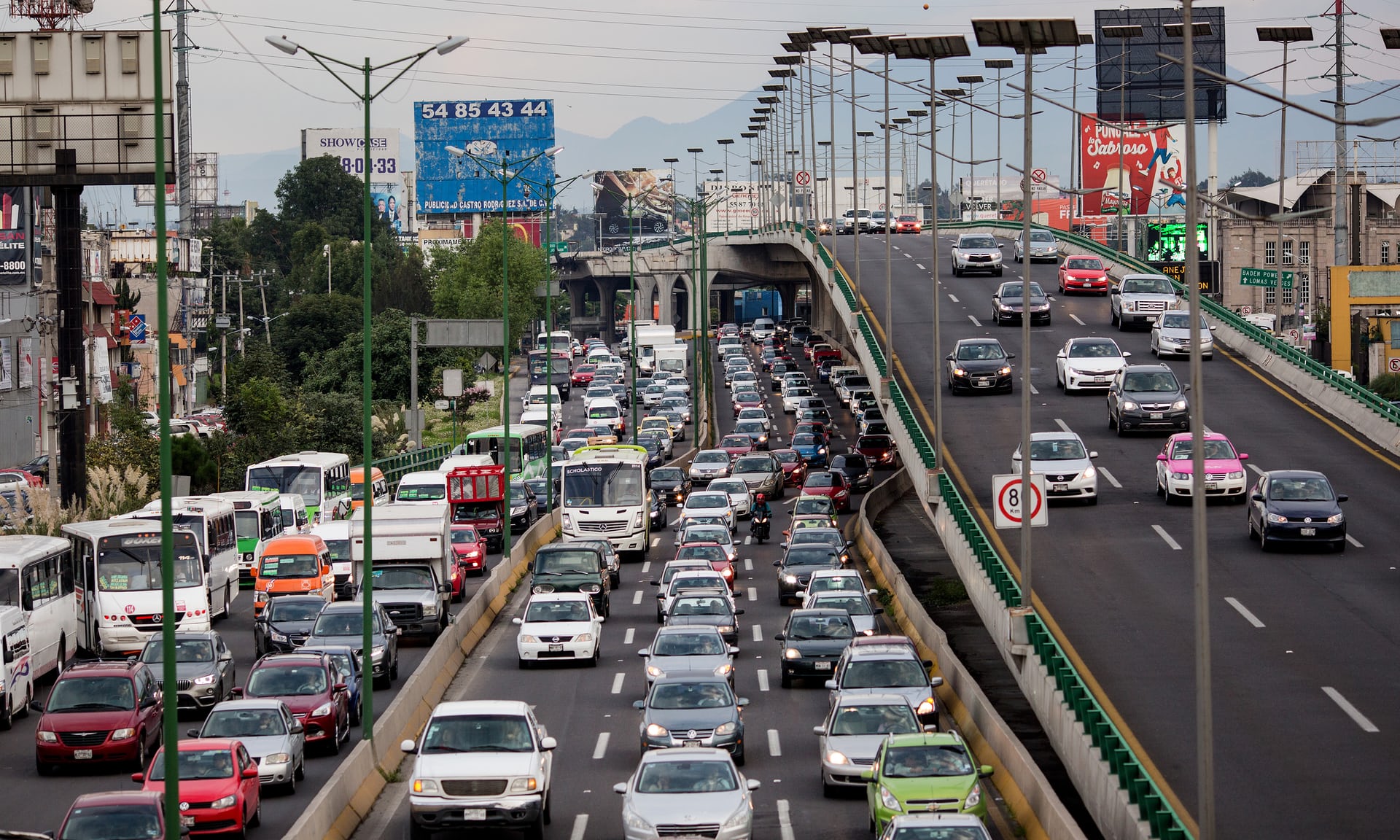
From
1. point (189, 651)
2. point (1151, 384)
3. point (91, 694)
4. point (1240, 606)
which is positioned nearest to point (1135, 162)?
point (1151, 384)

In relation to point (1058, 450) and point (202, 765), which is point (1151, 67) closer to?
point (1058, 450)

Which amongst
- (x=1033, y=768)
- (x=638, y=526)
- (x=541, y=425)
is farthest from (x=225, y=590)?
(x=541, y=425)

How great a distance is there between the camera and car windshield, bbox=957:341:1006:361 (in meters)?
→ 51.7

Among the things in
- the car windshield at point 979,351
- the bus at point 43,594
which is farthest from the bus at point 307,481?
the car windshield at point 979,351

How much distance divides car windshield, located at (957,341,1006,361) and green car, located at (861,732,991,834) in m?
31.0

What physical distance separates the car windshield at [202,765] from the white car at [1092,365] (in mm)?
34695

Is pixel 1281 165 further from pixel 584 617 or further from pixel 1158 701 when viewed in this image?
pixel 1158 701

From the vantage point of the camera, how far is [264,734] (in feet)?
77.8

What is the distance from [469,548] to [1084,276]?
32.0 metres

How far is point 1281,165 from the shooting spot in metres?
70.7

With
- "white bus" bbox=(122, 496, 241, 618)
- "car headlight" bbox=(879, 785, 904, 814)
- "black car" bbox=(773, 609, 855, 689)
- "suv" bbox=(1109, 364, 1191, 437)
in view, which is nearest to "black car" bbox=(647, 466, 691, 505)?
"white bus" bbox=(122, 496, 241, 618)

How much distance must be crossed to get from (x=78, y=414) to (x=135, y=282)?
76.1 metres

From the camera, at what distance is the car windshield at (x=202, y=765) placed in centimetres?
2100

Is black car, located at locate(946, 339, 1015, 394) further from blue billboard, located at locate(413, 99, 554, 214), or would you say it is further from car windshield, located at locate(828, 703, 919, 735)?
blue billboard, located at locate(413, 99, 554, 214)
